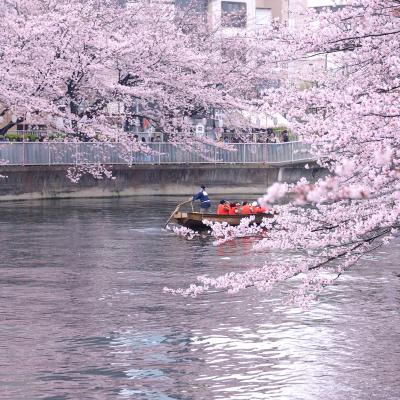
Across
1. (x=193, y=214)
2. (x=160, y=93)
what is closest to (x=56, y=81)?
(x=160, y=93)

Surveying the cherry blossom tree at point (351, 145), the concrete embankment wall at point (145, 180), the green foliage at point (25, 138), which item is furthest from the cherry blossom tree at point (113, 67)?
the cherry blossom tree at point (351, 145)

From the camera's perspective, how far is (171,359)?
59.4 ft

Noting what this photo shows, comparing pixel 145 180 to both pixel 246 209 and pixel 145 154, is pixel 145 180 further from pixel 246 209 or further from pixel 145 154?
pixel 246 209

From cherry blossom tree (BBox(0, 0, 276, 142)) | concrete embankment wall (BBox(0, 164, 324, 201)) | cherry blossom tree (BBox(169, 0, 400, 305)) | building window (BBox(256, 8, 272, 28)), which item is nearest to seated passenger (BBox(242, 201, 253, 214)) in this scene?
cherry blossom tree (BBox(0, 0, 276, 142))

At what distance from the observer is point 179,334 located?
20078 mm

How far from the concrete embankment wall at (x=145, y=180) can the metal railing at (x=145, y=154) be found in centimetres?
47

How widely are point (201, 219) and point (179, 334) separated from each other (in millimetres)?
18791

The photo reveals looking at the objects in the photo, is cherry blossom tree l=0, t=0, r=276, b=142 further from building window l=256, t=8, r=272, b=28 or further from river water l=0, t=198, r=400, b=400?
building window l=256, t=8, r=272, b=28

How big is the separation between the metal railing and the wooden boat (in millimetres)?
12638

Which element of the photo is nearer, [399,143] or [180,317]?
[399,143]

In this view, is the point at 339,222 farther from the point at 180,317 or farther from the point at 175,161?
the point at 175,161

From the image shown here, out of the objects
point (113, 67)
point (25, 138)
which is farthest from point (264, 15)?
point (113, 67)

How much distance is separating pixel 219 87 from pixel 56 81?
13378 mm

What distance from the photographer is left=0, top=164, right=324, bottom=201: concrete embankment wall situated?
53.6 metres
